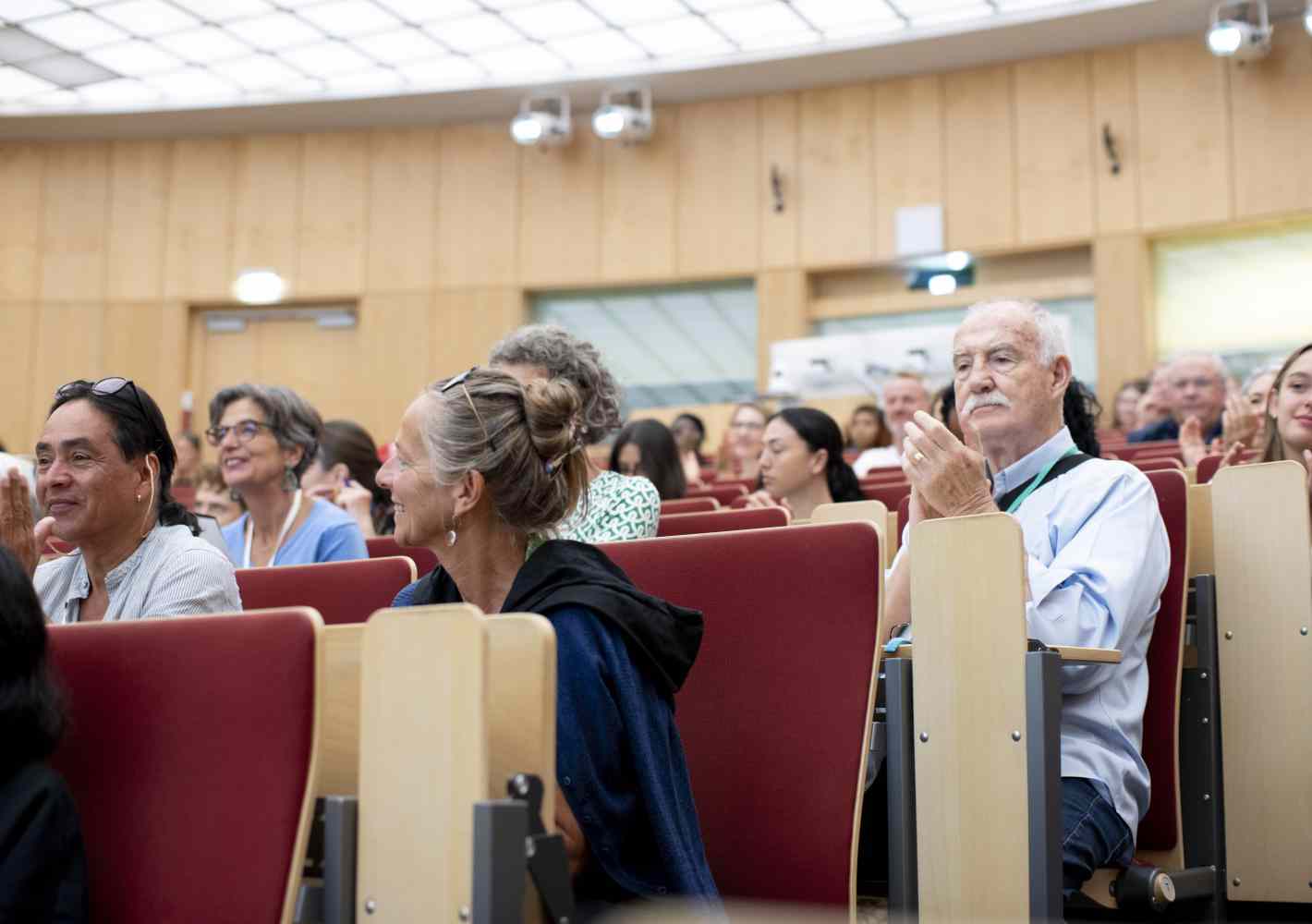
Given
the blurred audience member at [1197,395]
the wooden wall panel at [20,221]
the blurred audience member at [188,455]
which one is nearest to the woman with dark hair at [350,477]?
the blurred audience member at [1197,395]

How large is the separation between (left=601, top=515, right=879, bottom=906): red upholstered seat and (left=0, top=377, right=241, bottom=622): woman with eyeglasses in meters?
0.76

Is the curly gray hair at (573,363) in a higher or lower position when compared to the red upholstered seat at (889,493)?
higher

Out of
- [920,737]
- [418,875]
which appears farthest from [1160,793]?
[418,875]

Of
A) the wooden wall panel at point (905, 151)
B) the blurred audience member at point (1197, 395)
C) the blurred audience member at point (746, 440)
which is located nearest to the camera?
the blurred audience member at point (1197, 395)

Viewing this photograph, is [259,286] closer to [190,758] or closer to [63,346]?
[63,346]

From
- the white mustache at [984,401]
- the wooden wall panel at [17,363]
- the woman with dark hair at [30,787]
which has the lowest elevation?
the woman with dark hair at [30,787]

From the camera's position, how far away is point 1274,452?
3.12 meters

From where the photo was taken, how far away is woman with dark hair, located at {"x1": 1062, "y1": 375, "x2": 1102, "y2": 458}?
2871mm

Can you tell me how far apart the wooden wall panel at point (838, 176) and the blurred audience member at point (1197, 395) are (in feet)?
15.9

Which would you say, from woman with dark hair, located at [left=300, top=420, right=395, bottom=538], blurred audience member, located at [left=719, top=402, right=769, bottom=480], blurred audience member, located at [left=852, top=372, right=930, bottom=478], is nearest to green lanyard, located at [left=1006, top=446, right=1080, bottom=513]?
woman with dark hair, located at [left=300, top=420, right=395, bottom=538]

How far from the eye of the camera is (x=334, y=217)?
37.4 ft

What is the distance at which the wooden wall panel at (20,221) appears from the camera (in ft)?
37.9

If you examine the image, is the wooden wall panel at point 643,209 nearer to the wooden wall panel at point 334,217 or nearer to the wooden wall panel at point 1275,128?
the wooden wall panel at point 334,217

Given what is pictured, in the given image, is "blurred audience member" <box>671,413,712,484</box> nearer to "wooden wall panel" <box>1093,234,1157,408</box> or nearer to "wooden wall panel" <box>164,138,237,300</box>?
"wooden wall panel" <box>1093,234,1157,408</box>
